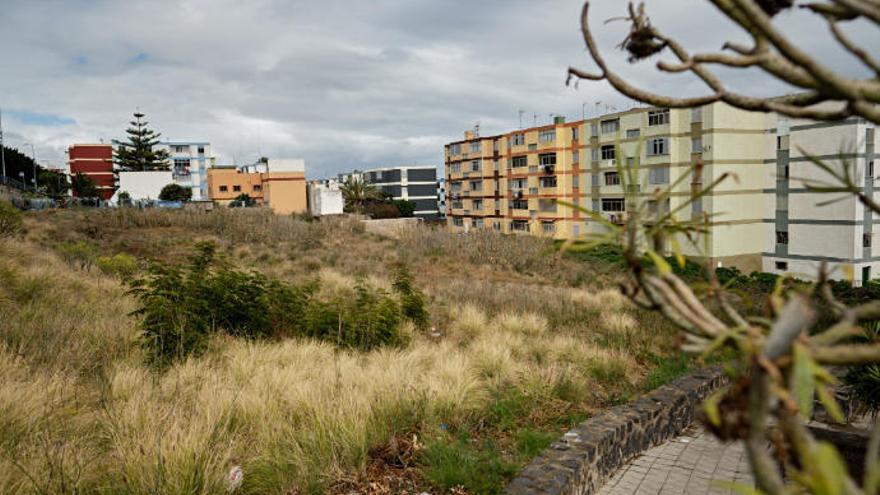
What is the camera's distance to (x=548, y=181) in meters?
52.2

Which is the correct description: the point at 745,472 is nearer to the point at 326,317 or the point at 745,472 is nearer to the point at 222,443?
the point at 222,443

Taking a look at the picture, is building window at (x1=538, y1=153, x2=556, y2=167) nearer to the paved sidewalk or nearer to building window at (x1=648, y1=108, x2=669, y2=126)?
building window at (x1=648, y1=108, x2=669, y2=126)

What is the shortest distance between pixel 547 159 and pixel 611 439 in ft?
159

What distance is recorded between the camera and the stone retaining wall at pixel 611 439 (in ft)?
14.2

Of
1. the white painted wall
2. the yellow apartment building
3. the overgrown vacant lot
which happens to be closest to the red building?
the white painted wall

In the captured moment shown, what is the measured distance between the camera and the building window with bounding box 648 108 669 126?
3872 cm

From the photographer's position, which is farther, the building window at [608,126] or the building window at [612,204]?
the building window at [608,126]

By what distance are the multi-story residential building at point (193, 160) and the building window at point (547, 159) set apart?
57.2m

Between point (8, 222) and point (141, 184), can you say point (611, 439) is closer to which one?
point (8, 222)

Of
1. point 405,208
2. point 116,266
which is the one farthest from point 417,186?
point 116,266

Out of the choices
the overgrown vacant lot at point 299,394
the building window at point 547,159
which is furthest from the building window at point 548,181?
the overgrown vacant lot at point 299,394

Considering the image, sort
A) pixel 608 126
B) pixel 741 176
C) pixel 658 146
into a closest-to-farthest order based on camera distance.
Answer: pixel 741 176
pixel 658 146
pixel 608 126

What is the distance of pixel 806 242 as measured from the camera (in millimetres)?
36562

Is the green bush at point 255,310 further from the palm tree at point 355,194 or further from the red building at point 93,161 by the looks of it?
the red building at point 93,161
